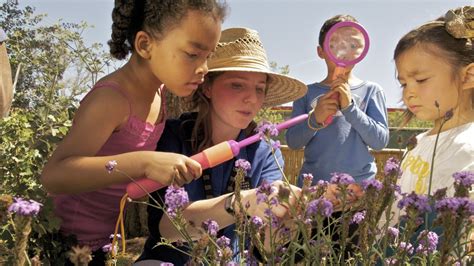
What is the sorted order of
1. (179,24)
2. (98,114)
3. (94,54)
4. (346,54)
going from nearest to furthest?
1. (98,114)
2. (179,24)
3. (346,54)
4. (94,54)

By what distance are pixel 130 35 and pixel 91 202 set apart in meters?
0.59

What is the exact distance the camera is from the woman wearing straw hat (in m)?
1.84

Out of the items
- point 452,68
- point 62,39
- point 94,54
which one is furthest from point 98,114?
point 62,39

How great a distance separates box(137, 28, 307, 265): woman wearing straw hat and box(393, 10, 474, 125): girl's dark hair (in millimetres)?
501

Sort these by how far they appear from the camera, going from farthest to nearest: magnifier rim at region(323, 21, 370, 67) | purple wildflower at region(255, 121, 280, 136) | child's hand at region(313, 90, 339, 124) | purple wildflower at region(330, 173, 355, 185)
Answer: child's hand at region(313, 90, 339, 124), magnifier rim at region(323, 21, 370, 67), purple wildflower at region(255, 121, 280, 136), purple wildflower at region(330, 173, 355, 185)

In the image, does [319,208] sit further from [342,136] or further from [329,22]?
[329,22]

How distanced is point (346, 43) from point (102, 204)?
0.99m

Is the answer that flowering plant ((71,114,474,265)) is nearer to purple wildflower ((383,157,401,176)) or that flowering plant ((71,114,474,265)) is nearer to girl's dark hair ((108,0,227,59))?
purple wildflower ((383,157,401,176))

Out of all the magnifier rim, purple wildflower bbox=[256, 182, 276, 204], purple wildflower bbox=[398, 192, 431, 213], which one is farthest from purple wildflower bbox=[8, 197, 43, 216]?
the magnifier rim

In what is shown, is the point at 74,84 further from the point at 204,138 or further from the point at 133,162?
the point at 133,162

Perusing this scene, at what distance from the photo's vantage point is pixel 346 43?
1.85m

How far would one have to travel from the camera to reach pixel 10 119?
2.35 metres

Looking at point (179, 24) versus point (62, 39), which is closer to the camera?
point (179, 24)

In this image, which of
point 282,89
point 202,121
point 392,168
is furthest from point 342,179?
point 282,89
